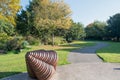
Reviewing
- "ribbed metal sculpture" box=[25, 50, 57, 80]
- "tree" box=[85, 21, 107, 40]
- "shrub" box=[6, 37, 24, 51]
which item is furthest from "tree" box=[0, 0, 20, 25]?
"tree" box=[85, 21, 107, 40]

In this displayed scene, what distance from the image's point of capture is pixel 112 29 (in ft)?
208

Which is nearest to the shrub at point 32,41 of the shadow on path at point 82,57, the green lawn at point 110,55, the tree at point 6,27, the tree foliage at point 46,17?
the tree foliage at point 46,17

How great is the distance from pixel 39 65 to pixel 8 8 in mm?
24055

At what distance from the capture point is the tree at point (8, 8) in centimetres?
3131

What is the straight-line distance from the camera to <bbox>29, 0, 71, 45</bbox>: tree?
108ft

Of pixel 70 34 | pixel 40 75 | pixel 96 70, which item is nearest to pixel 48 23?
pixel 70 34

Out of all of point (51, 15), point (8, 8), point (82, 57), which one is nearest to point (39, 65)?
point (82, 57)

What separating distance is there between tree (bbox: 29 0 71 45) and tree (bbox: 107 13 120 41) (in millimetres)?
31581

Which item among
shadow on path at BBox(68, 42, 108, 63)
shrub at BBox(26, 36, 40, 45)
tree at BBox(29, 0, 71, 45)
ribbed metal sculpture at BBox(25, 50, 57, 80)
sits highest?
tree at BBox(29, 0, 71, 45)

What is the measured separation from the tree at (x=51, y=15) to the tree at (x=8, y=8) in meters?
3.67

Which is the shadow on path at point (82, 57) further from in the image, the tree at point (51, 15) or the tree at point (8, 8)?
the tree at point (8, 8)

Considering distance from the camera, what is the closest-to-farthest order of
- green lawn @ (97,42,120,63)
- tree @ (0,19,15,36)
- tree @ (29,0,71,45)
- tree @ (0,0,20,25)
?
green lawn @ (97,42,120,63) → tree @ (0,19,15,36) → tree @ (0,0,20,25) → tree @ (29,0,71,45)

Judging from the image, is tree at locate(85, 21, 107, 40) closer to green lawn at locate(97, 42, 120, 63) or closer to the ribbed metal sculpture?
green lawn at locate(97, 42, 120, 63)

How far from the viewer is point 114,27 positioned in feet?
206
